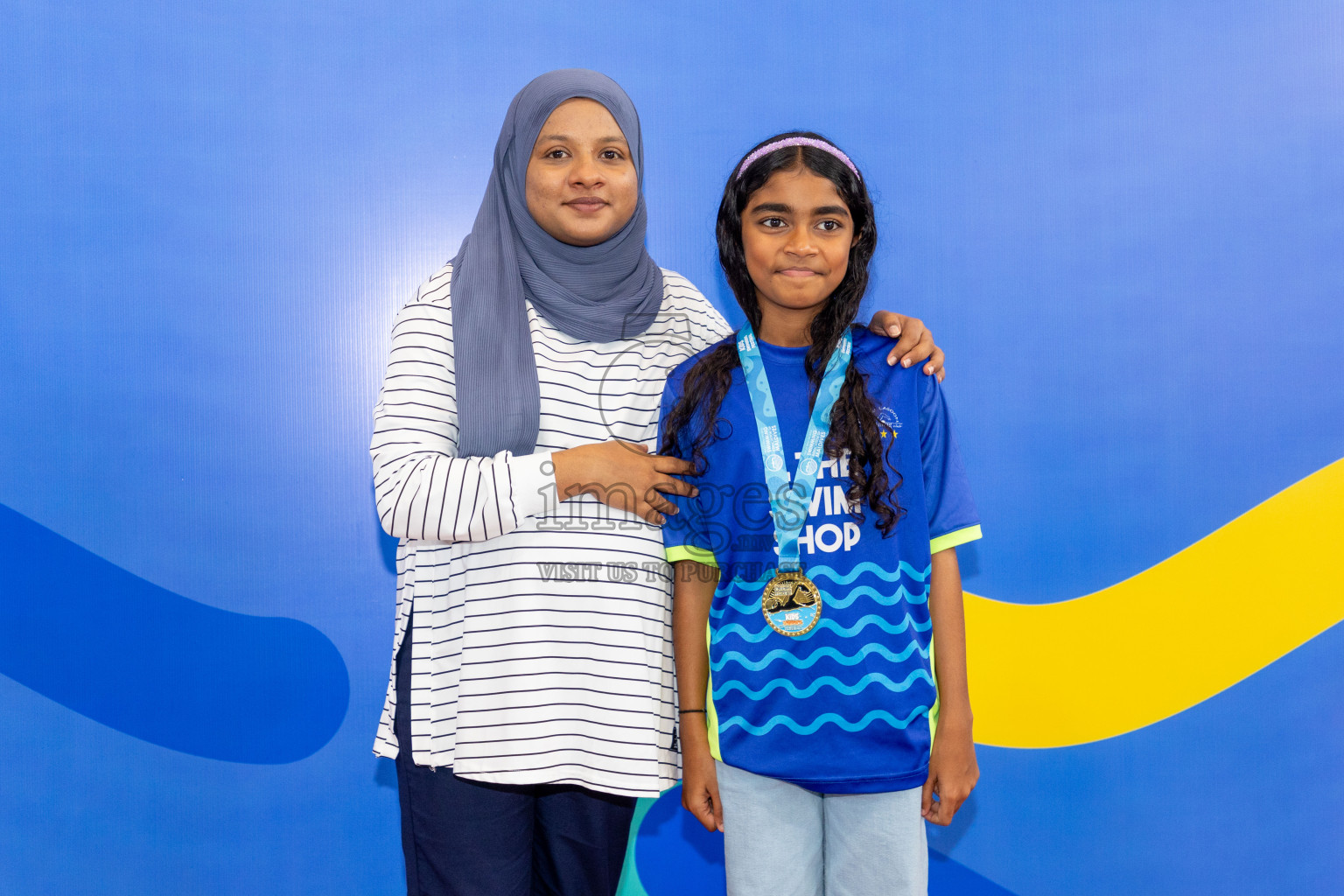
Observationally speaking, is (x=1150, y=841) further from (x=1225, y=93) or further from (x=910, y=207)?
(x=1225, y=93)

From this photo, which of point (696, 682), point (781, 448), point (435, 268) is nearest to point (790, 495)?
point (781, 448)

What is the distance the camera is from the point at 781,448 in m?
1.24

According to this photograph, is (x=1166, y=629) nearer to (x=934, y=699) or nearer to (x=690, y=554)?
(x=934, y=699)

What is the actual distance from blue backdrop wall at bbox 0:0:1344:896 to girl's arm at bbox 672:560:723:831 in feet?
2.23

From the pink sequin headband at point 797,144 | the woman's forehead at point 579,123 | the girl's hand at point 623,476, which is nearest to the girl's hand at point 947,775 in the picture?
the girl's hand at point 623,476

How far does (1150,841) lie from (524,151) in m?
1.97

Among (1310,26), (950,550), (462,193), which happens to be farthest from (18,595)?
(1310,26)

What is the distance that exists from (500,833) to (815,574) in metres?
0.57

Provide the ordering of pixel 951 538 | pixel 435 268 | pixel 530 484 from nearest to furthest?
pixel 530 484, pixel 951 538, pixel 435 268

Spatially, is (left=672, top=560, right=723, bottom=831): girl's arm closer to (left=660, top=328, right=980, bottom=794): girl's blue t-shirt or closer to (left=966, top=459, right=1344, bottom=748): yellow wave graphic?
(left=660, top=328, right=980, bottom=794): girl's blue t-shirt

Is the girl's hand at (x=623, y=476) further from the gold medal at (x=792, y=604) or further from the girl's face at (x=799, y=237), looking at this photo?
the girl's face at (x=799, y=237)

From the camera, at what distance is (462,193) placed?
1.86m

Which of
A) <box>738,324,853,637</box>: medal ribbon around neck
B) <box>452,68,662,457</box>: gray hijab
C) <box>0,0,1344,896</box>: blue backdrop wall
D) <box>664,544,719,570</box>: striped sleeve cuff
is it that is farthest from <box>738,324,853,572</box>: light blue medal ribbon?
<box>0,0,1344,896</box>: blue backdrop wall

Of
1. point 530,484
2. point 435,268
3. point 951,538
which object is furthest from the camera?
point 435,268
